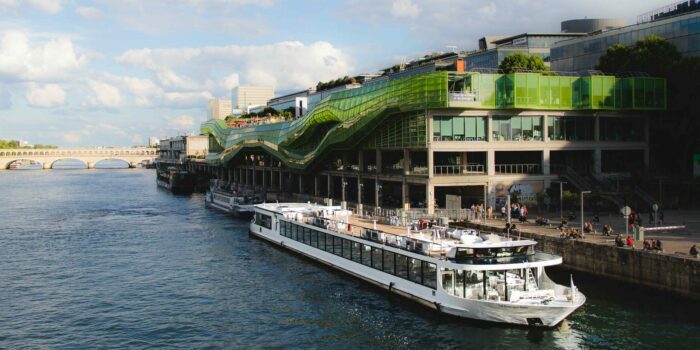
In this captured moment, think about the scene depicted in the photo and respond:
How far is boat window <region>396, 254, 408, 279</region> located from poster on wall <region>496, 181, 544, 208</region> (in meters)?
30.3

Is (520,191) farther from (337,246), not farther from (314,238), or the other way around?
(337,246)

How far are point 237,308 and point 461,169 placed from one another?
40041 millimetres

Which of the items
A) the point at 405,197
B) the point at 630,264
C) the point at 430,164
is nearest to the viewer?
the point at 630,264

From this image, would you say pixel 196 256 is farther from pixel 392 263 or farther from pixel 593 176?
pixel 593 176

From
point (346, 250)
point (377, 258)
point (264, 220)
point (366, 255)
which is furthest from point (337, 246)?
point (264, 220)

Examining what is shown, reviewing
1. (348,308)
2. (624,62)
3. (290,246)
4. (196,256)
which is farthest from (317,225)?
(624,62)

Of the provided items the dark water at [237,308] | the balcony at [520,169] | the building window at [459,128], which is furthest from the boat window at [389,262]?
the balcony at [520,169]

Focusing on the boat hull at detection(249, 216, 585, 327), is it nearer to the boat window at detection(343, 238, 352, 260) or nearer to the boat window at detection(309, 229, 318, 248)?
the boat window at detection(343, 238, 352, 260)

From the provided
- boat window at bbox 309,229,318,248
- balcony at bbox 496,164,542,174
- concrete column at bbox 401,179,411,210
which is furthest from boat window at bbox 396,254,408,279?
balcony at bbox 496,164,542,174

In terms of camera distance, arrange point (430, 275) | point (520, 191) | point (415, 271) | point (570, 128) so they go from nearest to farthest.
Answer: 1. point (430, 275)
2. point (415, 271)
3. point (520, 191)
4. point (570, 128)

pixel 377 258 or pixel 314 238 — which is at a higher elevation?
pixel 314 238

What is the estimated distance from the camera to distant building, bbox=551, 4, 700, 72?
259 feet

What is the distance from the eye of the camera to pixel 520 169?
79562 mm

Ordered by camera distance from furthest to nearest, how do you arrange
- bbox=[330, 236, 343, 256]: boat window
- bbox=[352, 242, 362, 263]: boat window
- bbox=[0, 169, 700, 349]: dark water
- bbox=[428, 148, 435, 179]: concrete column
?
bbox=[428, 148, 435, 179]: concrete column, bbox=[330, 236, 343, 256]: boat window, bbox=[352, 242, 362, 263]: boat window, bbox=[0, 169, 700, 349]: dark water
